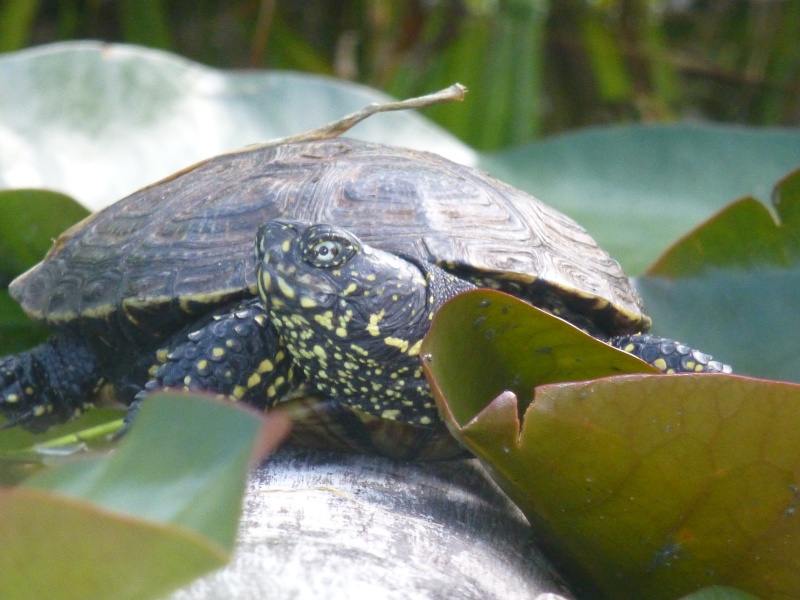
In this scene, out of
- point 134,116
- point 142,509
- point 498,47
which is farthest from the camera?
point 498,47

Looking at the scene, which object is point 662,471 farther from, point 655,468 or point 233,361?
point 233,361

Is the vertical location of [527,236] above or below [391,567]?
above

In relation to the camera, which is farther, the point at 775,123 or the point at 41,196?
the point at 775,123

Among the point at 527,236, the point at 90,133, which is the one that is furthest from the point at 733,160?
the point at 90,133

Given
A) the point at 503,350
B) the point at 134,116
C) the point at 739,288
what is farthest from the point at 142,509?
the point at 134,116

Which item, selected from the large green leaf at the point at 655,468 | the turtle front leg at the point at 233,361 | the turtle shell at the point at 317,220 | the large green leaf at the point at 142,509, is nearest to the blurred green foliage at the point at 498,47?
the turtle shell at the point at 317,220

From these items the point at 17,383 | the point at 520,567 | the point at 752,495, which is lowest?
the point at 17,383

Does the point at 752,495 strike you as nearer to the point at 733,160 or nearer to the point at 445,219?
the point at 445,219
